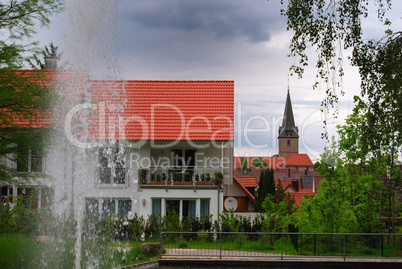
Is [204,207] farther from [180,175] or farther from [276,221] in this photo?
[276,221]

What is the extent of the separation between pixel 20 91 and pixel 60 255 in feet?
20.6

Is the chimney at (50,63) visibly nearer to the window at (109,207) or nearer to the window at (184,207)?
Answer: the window at (109,207)

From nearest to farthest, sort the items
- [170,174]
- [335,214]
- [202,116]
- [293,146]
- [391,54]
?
[391,54], [335,214], [170,174], [202,116], [293,146]

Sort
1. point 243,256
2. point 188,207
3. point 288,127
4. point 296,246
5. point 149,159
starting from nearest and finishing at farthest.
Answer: point 243,256 < point 296,246 < point 188,207 < point 149,159 < point 288,127

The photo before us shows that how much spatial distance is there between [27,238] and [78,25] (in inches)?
350

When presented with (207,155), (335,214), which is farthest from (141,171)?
(335,214)

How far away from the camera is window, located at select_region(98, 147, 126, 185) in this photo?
27.9 metres

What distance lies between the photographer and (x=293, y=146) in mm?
177250

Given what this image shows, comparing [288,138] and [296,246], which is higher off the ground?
[288,138]

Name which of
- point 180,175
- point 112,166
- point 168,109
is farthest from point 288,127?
point 180,175

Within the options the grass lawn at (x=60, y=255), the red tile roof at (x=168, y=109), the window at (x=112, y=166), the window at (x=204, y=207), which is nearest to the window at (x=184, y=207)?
the window at (x=204, y=207)

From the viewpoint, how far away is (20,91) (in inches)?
711

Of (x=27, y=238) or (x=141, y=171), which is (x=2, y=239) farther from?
(x=141, y=171)

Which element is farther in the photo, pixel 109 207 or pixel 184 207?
pixel 109 207
